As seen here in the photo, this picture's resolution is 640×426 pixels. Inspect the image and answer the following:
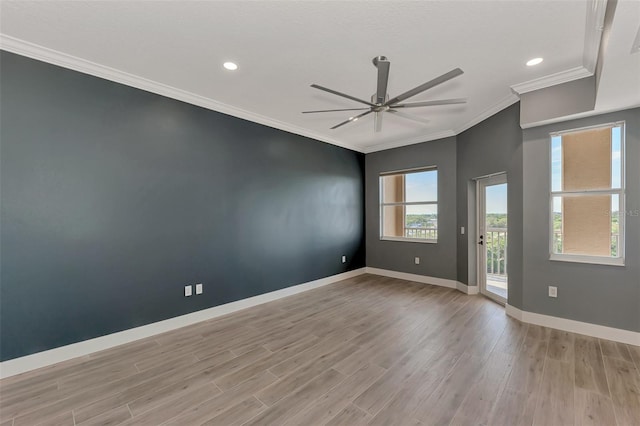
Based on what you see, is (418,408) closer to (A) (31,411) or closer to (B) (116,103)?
(A) (31,411)

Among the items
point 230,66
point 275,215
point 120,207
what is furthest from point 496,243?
point 120,207

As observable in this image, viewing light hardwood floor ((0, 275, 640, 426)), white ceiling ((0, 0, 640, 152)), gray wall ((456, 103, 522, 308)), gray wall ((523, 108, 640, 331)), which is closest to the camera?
light hardwood floor ((0, 275, 640, 426))

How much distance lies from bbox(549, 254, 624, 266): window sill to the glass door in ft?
3.48

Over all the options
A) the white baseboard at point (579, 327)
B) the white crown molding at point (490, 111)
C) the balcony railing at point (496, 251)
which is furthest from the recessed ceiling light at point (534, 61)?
the white baseboard at point (579, 327)

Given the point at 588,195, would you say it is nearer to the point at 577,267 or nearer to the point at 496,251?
the point at 577,267

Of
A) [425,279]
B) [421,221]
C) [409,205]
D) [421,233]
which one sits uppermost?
[409,205]

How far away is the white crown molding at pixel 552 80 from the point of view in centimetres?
287

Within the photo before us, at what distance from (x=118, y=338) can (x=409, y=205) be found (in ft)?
17.5

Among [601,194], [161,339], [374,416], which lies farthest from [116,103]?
[601,194]

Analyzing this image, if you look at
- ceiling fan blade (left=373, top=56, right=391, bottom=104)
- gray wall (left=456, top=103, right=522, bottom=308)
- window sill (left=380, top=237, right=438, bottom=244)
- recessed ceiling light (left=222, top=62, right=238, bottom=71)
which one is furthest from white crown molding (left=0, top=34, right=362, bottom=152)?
window sill (left=380, top=237, right=438, bottom=244)

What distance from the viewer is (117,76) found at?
2.88 m

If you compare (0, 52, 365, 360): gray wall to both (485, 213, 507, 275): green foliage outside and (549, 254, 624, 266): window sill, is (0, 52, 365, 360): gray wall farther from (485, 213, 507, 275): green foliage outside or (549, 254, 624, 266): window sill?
(549, 254, 624, 266): window sill

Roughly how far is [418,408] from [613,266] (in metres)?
2.82

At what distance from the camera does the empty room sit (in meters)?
2.03
